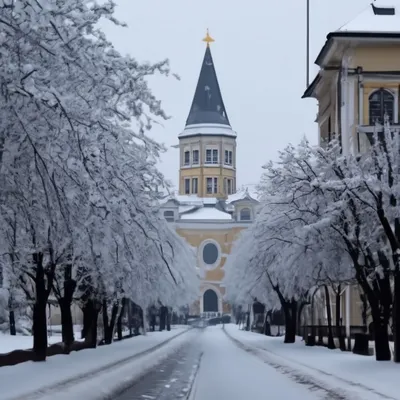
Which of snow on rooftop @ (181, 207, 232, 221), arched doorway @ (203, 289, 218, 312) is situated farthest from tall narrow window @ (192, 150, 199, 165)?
arched doorway @ (203, 289, 218, 312)

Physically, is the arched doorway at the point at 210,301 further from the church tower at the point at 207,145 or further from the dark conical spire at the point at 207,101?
the dark conical spire at the point at 207,101

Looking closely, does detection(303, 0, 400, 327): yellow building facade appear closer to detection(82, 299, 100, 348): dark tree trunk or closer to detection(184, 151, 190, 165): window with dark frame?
detection(82, 299, 100, 348): dark tree trunk

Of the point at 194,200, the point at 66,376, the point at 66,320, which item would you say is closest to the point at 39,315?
the point at 66,320

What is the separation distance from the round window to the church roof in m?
25.1

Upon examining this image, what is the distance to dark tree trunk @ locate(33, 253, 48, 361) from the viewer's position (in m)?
29.8

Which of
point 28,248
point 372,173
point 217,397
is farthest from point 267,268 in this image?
point 217,397

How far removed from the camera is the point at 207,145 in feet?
541

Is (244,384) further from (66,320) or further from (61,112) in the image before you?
(66,320)

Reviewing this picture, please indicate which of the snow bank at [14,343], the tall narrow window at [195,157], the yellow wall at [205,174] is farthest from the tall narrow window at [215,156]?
the snow bank at [14,343]

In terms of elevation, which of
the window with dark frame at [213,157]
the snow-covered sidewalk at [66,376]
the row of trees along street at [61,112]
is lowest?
the snow-covered sidewalk at [66,376]

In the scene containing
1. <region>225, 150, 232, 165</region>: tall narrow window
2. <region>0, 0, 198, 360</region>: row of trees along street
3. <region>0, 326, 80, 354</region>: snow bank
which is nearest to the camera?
<region>0, 0, 198, 360</region>: row of trees along street

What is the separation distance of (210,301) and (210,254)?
7.29 metres

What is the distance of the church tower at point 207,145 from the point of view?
165 meters

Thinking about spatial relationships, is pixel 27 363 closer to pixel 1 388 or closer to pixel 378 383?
pixel 1 388
